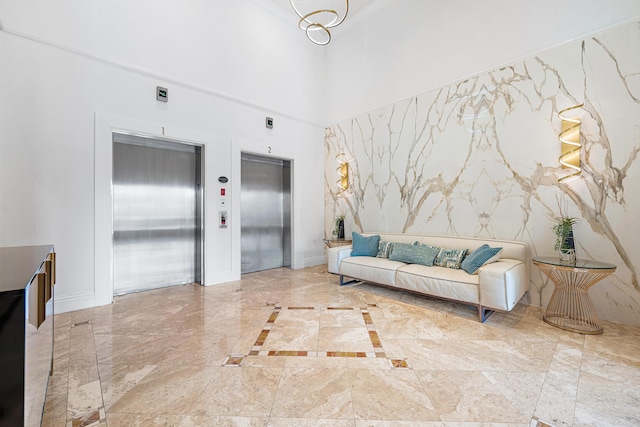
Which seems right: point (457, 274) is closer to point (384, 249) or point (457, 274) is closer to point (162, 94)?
point (384, 249)

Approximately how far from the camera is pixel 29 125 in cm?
302

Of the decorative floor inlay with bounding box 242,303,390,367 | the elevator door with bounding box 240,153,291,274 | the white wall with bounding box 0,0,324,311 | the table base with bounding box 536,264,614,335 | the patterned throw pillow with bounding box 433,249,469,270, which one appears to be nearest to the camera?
the decorative floor inlay with bounding box 242,303,390,367

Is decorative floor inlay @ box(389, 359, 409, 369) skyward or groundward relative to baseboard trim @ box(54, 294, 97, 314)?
groundward

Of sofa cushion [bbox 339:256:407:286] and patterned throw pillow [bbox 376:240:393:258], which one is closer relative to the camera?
sofa cushion [bbox 339:256:407:286]

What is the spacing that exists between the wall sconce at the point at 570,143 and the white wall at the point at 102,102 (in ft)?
14.0

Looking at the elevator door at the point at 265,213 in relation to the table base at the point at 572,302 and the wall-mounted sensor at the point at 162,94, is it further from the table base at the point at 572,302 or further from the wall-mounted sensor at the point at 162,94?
the table base at the point at 572,302

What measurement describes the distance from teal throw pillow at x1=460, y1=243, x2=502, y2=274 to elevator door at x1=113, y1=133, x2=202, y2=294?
397 cm

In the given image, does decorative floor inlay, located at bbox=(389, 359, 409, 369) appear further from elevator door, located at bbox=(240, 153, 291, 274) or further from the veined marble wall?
elevator door, located at bbox=(240, 153, 291, 274)

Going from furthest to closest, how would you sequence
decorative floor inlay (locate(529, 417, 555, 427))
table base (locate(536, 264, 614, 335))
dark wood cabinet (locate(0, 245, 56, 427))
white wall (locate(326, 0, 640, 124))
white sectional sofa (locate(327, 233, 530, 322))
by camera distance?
white wall (locate(326, 0, 640, 124)) → white sectional sofa (locate(327, 233, 530, 322)) → table base (locate(536, 264, 614, 335)) → decorative floor inlay (locate(529, 417, 555, 427)) → dark wood cabinet (locate(0, 245, 56, 427))

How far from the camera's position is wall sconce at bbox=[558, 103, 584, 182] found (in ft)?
10.4

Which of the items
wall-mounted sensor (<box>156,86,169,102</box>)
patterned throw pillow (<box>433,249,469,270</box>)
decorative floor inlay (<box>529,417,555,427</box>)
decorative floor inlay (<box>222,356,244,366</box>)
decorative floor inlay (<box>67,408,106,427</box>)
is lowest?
decorative floor inlay (<box>529,417,555,427</box>)

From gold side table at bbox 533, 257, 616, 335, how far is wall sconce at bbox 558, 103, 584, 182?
109cm

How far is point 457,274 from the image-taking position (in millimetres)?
3338

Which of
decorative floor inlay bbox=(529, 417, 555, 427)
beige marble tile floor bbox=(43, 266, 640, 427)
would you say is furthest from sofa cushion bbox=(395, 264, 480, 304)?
decorative floor inlay bbox=(529, 417, 555, 427)
